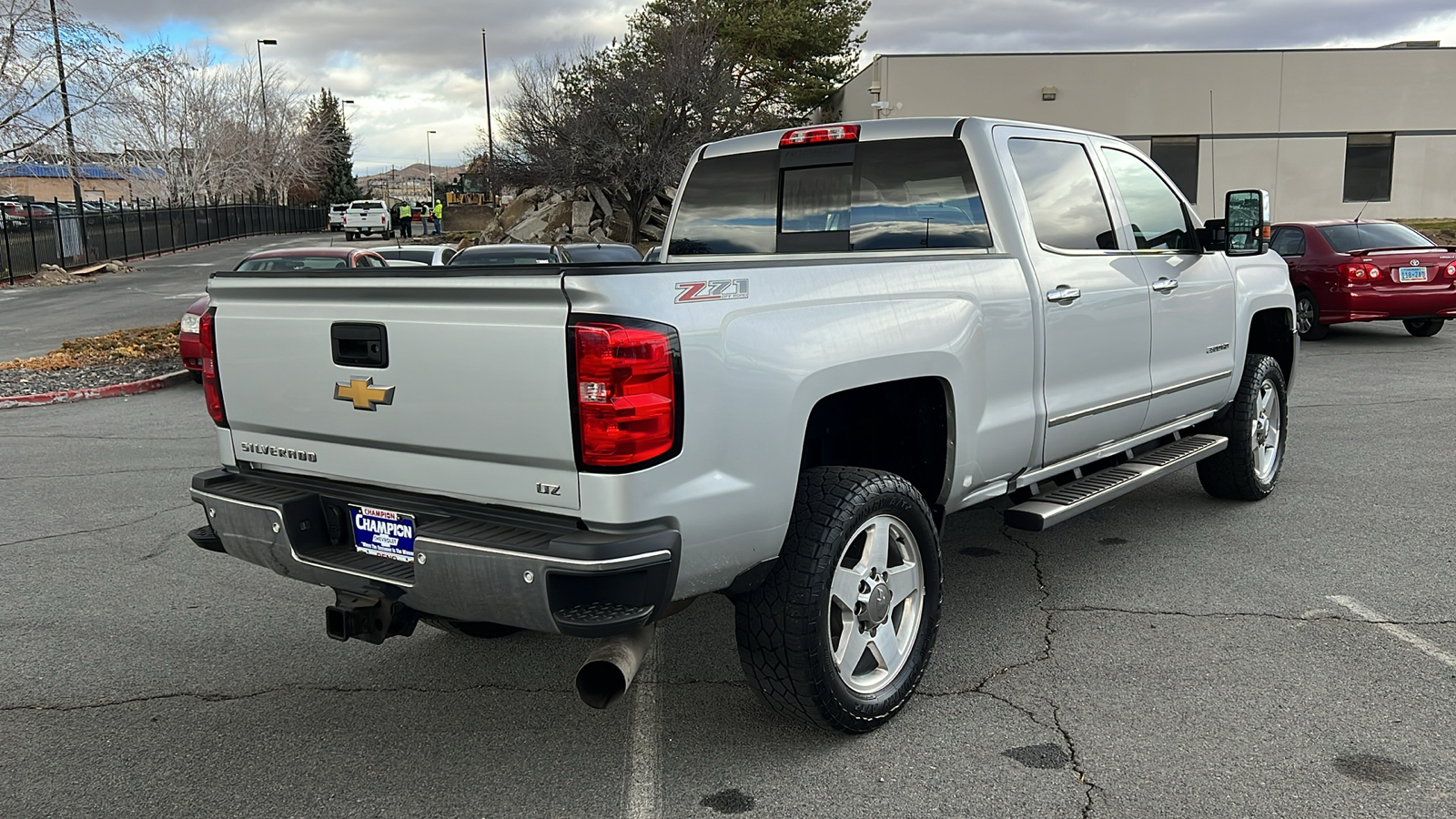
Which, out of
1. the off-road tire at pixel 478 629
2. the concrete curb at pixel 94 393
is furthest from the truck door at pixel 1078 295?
the concrete curb at pixel 94 393

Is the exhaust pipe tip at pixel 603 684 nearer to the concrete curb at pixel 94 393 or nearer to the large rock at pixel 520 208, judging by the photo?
the concrete curb at pixel 94 393

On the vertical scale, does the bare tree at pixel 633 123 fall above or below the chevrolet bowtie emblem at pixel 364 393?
above

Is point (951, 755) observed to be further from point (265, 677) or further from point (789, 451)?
point (265, 677)

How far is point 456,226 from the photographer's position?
5984 cm

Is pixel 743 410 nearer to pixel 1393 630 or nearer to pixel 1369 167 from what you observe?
pixel 1393 630

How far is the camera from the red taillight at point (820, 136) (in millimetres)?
4758

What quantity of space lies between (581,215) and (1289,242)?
78.5 feet

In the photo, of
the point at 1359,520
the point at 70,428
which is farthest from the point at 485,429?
the point at 70,428

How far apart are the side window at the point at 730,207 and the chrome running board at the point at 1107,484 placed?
1.67 meters

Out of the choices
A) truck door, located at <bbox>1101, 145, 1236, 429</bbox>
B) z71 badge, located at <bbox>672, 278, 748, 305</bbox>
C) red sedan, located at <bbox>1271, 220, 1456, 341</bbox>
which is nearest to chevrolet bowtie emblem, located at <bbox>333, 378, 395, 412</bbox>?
z71 badge, located at <bbox>672, 278, 748, 305</bbox>

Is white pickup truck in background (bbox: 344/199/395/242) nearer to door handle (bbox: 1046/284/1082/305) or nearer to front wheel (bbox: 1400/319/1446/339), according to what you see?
front wheel (bbox: 1400/319/1446/339)

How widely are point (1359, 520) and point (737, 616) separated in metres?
4.17

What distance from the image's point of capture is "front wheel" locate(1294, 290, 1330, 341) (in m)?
13.7

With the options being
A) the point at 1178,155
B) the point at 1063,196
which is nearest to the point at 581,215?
the point at 1178,155
